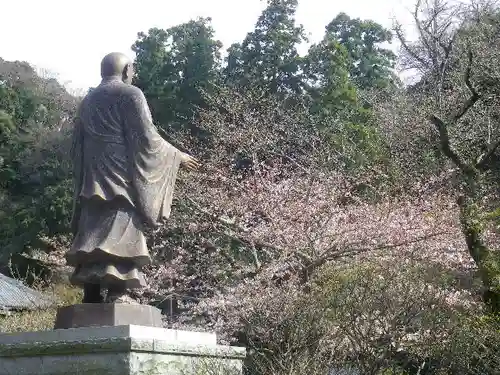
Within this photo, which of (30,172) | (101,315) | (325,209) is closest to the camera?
(101,315)

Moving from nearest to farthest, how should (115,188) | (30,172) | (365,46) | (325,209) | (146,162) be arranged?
1. (115,188)
2. (146,162)
3. (325,209)
4. (30,172)
5. (365,46)

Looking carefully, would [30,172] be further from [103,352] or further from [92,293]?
[103,352]

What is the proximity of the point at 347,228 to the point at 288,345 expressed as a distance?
424 cm

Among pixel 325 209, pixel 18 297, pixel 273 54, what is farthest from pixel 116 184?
pixel 273 54

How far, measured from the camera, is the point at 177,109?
2489cm

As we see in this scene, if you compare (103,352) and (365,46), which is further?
(365,46)

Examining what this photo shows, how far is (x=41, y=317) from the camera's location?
54.9 feet

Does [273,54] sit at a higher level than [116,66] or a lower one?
higher

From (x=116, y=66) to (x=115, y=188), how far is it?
1226 millimetres

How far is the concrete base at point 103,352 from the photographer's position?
520 cm

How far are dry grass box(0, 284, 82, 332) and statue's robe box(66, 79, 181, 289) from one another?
29.3 feet

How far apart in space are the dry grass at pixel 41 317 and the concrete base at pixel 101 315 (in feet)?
29.5

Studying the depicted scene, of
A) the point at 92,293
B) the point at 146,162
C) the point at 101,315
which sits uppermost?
the point at 146,162

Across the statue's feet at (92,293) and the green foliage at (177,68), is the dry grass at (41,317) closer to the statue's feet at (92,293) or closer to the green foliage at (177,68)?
the green foliage at (177,68)
